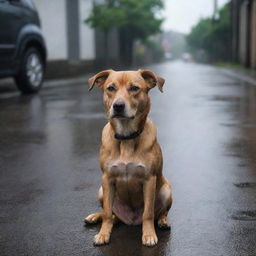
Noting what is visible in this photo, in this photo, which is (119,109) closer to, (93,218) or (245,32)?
(93,218)

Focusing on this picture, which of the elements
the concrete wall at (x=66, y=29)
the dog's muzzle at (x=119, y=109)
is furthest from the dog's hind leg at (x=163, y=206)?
the concrete wall at (x=66, y=29)

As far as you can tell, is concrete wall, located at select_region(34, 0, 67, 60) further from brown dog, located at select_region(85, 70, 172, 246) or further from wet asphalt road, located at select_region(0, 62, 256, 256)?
brown dog, located at select_region(85, 70, 172, 246)

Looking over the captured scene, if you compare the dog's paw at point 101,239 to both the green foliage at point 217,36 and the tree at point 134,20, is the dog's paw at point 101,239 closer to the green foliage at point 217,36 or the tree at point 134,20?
the tree at point 134,20

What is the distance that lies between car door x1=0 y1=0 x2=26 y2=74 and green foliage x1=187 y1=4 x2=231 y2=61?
45.0m

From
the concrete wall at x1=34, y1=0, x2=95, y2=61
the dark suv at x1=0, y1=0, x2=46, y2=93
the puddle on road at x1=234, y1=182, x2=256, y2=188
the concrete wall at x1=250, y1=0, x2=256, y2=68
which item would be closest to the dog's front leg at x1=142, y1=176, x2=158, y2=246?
the puddle on road at x1=234, y1=182, x2=256, y2=188

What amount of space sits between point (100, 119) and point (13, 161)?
3305 millimetres

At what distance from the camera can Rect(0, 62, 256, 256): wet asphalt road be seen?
334cm

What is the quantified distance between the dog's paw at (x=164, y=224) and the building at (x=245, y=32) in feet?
92.6

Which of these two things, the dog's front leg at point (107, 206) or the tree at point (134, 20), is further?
the tree at point (134, 20)

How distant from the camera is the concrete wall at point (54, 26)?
27.0 meters

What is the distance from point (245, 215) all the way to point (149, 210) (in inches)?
34.4

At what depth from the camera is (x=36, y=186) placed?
15.7 ft

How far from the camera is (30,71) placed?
12539 millimetres

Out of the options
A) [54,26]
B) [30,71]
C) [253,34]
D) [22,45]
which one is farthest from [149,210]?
[253,34]
